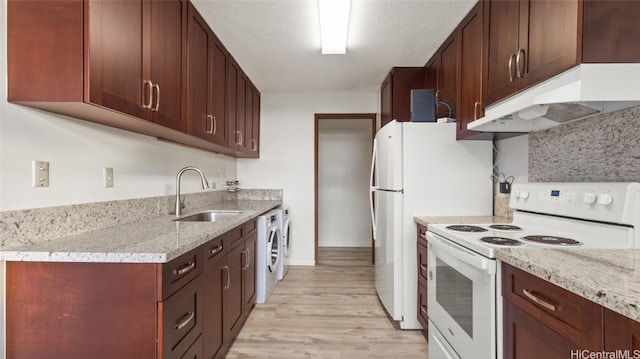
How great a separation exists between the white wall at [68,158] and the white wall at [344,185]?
3.27 meters

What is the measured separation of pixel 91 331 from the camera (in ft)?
3.46

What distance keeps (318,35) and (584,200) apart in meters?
2.02

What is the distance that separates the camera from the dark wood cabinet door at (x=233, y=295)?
183 cm

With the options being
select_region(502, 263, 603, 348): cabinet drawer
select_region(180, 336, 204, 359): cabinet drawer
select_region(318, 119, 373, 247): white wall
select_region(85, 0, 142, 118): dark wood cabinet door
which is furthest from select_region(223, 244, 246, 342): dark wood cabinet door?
select_region(318, 119, 373, 247): white wall

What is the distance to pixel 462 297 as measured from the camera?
142 centimetres

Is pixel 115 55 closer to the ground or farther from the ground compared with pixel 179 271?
farther from the ground

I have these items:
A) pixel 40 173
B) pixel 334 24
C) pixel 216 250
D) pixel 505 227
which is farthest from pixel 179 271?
pixel 334 24

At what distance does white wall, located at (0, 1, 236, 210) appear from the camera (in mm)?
1100

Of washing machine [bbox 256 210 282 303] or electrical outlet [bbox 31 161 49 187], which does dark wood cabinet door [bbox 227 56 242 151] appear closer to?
washing machine [bbox 256 210 282 303]

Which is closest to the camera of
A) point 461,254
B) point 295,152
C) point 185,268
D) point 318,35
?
point 185,268

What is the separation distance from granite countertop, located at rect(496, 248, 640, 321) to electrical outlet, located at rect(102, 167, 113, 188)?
1.98 meters

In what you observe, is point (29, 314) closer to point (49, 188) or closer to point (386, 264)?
point (49, 188)

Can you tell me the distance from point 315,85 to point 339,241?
9.16 ft

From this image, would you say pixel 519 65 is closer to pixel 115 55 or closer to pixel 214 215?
pixel 115 55
